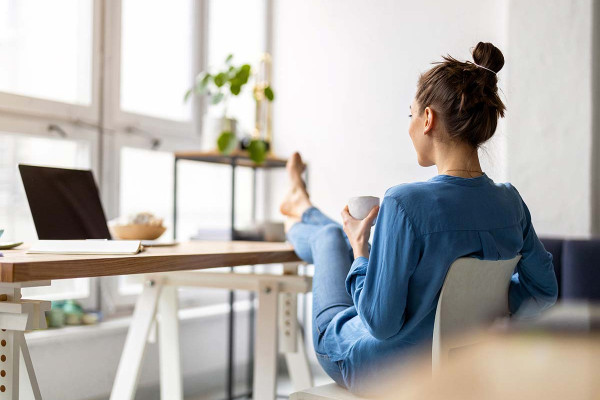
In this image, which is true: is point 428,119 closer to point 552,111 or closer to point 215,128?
point 552,111

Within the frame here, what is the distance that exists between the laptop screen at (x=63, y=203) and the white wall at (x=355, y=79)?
146 centimetres

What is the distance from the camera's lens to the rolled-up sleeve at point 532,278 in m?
1.31

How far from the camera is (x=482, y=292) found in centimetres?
109

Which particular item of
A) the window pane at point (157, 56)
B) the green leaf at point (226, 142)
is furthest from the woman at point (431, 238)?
the window pane at point (157, 56)

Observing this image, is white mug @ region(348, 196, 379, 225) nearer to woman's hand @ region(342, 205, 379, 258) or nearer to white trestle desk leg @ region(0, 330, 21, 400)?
woman's hand @ region(342, 205, 379, 258)

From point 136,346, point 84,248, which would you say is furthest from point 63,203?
point 136,346

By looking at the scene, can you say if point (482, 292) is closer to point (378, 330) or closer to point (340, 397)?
point (378, 330)

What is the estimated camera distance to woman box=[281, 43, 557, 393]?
1110mm

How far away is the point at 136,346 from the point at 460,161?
4.02 ft

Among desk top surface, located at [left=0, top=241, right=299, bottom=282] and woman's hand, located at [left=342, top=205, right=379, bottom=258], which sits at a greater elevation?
woman's hand, located at [left=342, top=205, right=379, bottom=258]

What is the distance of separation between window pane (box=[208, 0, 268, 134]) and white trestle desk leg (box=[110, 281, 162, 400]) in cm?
127

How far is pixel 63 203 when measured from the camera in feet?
5.16

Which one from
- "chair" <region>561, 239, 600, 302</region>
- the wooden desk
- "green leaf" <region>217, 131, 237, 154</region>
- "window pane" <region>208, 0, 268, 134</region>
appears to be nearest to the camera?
the wooden desk

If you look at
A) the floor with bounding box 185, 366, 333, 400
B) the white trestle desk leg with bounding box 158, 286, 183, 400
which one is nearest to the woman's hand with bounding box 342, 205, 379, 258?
the white trestle desk leg with bounding box 158, 286, 183, 400
